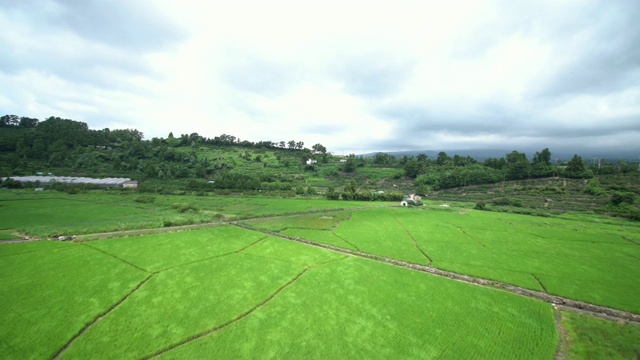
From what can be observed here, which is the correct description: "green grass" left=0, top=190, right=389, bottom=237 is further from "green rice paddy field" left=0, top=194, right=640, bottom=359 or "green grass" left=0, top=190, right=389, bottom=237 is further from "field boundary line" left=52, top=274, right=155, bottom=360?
"field boundary line" left=52, top=274, right=155, bottom=360

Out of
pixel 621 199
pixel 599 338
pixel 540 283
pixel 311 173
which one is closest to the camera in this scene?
pixel 599 338

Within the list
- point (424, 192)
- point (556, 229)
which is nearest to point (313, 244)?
point (556, 229)

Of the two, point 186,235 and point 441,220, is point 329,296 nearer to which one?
point 186,235

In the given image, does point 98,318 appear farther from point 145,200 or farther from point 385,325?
point 145,200

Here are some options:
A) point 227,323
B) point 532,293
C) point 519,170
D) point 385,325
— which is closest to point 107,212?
point 227,323

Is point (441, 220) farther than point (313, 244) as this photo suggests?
Yes

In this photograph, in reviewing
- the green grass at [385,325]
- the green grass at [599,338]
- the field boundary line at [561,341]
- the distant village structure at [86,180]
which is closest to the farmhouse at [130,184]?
the distant village structure at [86,180]

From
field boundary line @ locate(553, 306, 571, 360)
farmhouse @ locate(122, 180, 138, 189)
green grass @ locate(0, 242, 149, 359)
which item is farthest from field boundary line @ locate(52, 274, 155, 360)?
farmhouse @ locate(122, 180, 138, 189)
